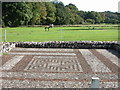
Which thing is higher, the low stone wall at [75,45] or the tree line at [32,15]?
the tree line at [32,15]

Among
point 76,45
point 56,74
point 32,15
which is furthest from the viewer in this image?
point 32,15

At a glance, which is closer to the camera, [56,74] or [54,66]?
[56,74]

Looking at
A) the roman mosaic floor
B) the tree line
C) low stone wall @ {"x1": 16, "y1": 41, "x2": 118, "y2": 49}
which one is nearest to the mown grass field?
low stone wall @ {"x1": 16, "y1": 41, "x2": 118, "y2": 49}

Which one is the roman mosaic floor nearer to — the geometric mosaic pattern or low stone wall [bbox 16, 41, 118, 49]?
the geometric mosaic pattern

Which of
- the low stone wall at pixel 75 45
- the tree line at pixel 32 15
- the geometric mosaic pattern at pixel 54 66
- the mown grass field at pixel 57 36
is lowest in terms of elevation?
the geometric mosaic pattern at pixel 54 66

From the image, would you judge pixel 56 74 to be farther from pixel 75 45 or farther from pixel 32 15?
pixel 32 15

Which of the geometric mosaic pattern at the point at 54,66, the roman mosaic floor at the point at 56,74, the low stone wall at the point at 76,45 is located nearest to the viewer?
the roman mosaic floor at the point at 56,74

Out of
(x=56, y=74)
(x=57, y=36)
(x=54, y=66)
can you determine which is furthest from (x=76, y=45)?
(x=56, y=74)

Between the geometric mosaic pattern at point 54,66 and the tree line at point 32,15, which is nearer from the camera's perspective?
the geometric mosaic pattern at point 54,66

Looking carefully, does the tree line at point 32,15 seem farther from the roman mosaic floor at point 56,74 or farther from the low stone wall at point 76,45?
the roman mosaic floor at point 56,74

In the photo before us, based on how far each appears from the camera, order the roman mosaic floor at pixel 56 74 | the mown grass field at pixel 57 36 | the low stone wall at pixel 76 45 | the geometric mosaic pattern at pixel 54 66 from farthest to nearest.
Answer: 1. the mown grass field at pixel 57 36
2. the low stone wall at pixel 76 45
3. the geometric mosaic pattern at pixel 54 66
4. the roman mosaic floor at pixel 56 74

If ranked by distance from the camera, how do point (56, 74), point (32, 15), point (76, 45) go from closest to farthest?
point (56, 74) → point (76, 45) → point (32, 15)

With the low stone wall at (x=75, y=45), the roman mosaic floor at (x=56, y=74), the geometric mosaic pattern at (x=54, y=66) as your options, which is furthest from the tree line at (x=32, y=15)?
the roman mosaic floor at (x=56, y=74)

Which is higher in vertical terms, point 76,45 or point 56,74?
point 76,45
